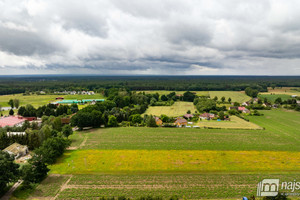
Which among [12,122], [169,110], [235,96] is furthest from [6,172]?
[235,96]

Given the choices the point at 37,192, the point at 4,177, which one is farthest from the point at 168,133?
the point at 4,177

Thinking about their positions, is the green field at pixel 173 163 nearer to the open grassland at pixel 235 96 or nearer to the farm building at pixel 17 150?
the farm building at pixel 17 150
